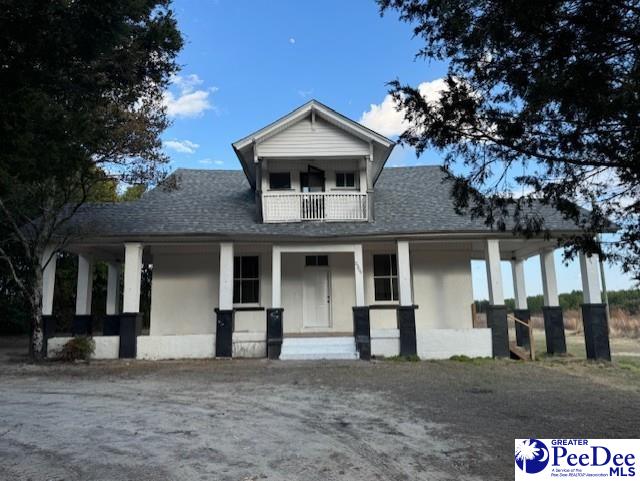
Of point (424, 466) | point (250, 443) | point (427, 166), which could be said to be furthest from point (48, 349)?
point (427, 166)

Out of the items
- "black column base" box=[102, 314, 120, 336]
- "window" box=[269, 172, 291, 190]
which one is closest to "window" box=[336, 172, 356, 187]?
"window" box=[269, 172, 291, 190]

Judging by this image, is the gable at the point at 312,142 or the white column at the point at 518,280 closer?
the gable at the point at 312,142

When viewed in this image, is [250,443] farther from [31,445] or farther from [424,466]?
[31,445]

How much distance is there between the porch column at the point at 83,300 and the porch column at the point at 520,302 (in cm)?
1298

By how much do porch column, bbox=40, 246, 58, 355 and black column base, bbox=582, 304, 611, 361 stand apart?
13.9 meters

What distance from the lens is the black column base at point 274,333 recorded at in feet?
39.6

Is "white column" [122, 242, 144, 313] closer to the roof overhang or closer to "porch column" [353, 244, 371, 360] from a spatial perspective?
the roof overhang

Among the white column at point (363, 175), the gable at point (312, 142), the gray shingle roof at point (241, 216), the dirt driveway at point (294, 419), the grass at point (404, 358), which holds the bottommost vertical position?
the dirt driveway at point (294, 419)

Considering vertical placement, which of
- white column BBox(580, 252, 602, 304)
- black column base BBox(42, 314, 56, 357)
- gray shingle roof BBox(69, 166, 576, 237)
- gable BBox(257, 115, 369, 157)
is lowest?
black column base BBox(42, 314, 56, 357)

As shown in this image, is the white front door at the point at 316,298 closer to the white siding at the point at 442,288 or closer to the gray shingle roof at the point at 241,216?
the gray shingle roof at the point at 241,216

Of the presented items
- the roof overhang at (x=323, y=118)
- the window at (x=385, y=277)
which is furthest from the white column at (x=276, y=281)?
the window at (x=385, y=277)

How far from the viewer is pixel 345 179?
570 inches

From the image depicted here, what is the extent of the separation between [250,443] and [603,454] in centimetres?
335

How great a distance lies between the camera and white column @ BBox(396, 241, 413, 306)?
12430mm
